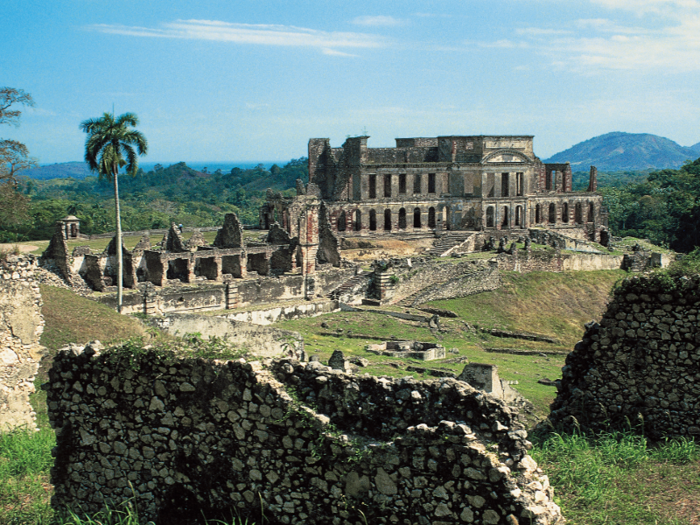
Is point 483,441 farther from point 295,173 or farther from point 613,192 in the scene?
point 295,173

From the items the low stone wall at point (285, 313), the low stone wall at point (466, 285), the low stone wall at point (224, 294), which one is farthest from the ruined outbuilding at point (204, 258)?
the low stone wall at point (466, 285)

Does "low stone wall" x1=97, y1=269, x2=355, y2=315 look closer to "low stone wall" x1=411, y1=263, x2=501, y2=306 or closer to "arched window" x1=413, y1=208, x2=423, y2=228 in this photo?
"low stone wall" x1=411, y1=263, x2=501, y2=306

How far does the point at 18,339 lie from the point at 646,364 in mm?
10127

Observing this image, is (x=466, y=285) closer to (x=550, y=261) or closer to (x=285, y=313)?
(x=550, y=261)

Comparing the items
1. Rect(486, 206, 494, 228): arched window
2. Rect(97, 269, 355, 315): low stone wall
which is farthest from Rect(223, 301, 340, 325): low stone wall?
Rect(486, 206, 494, 228): arched window

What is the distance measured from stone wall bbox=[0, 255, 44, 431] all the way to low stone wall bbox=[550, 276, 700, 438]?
8.99 m

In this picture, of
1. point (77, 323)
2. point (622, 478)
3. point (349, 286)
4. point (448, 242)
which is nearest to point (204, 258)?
point (349, 286)

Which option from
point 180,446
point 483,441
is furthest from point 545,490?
point 180,446

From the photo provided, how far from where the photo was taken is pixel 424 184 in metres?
52.5

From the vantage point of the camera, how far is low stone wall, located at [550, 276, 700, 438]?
11469 millimetres

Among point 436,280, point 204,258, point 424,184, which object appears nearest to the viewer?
point 204,258

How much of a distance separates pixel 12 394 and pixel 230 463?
5691 millimetres

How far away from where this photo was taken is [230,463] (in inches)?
348

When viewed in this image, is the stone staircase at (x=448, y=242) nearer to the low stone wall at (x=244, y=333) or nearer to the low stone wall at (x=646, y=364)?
the low stone wall at (x=244, y=333)
